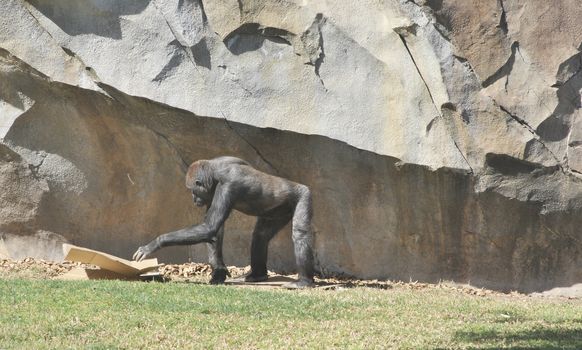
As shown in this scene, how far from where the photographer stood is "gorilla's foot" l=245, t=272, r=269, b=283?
46.6ft

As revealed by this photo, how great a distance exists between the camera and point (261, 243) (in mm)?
14289

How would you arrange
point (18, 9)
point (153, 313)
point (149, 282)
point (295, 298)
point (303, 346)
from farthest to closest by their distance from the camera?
point (18, 9) < point (149, 282) < point (295, 298) < point (153, 313) < point (303, 346)

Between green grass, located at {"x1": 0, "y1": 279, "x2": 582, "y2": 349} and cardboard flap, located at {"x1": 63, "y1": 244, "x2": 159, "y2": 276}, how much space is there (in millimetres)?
450

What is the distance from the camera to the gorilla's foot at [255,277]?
1420 centimetres

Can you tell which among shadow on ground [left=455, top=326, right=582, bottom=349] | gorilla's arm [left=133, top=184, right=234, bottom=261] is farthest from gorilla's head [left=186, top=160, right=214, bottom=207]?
shadow on ground [left=455, top=326, right=582, bottom=349]

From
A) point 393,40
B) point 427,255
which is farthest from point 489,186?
point 393,40

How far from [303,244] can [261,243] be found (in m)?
0.80

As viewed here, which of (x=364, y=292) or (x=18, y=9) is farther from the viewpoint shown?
(x=18, y=9)

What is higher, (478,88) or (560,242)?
(478,88)

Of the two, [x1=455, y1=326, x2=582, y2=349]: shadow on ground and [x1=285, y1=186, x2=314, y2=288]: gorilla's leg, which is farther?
[x1=285, y1=186, x2=314, y2=288]: gorilla's leg

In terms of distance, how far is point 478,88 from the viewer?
14.9 m

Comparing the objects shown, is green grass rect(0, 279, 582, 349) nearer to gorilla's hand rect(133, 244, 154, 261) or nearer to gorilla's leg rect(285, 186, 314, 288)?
gorilla's hand rect(133, 244, 154, 261)

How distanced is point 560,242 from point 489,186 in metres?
1.35

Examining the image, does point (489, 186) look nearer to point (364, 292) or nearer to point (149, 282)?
point (364, 292)
